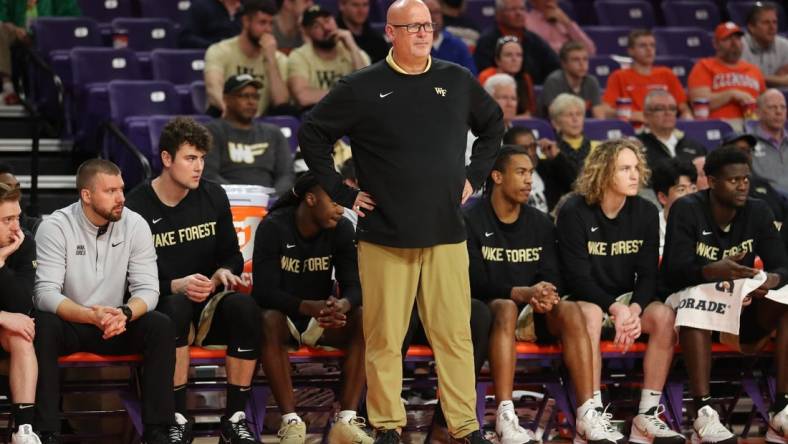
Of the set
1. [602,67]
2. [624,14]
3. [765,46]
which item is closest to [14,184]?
[602,67]

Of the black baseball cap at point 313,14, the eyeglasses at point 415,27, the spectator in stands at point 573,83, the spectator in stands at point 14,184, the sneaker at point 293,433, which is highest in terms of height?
the black baseball cap at point 313,14

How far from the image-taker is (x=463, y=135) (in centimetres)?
516

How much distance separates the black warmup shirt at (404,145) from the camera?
5.03m

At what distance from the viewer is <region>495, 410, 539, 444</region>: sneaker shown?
5.70 m

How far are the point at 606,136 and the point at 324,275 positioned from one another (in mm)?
3232

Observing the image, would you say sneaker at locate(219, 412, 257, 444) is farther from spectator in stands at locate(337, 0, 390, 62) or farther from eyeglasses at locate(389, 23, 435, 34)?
spectator in stands at locate(337, 0, 390, 62)

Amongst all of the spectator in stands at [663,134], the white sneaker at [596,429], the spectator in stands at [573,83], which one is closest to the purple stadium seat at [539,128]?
the spectator in stands at [663,134]

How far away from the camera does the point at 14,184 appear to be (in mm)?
5617

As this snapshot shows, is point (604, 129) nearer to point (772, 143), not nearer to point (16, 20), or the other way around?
point (772, 143)

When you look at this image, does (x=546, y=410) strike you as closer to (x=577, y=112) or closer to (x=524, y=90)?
(x=577, y=112)

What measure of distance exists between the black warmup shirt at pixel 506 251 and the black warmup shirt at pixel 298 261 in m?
0.58

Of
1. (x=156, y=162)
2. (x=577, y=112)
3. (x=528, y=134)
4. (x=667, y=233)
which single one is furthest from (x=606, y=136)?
(x=156, y=162)

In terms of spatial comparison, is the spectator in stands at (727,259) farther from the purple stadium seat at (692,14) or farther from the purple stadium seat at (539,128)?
the purple stadium seat at (692,14)

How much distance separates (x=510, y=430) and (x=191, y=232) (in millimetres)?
1693
